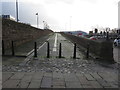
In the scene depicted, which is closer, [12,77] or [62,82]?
[62,82]

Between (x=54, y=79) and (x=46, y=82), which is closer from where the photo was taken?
(x=46, y=82)

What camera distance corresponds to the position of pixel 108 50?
26.6 feet

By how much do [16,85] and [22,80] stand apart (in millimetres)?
422

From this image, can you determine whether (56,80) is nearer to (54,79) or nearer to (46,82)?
(54,79)

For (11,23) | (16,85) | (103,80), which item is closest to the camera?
(16,85)

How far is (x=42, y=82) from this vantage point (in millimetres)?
4449

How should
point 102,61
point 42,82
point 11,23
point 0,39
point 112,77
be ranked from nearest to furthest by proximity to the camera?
point 42,82 → point 112,77 → point 102,61 → point 0,39 → point 11,23

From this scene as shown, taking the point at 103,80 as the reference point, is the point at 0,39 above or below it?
above

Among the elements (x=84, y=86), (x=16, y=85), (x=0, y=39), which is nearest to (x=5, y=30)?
(x=0, y=39)

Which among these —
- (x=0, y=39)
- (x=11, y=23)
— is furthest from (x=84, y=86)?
(x=11, y=23)

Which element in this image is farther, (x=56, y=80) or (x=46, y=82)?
(x=56, y=80)

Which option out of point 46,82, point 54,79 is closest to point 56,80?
point 54,79

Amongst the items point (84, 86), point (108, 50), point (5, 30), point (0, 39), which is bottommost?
point (84, 86)

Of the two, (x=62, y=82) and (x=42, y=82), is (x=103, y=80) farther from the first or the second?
(x=42, y=82)
